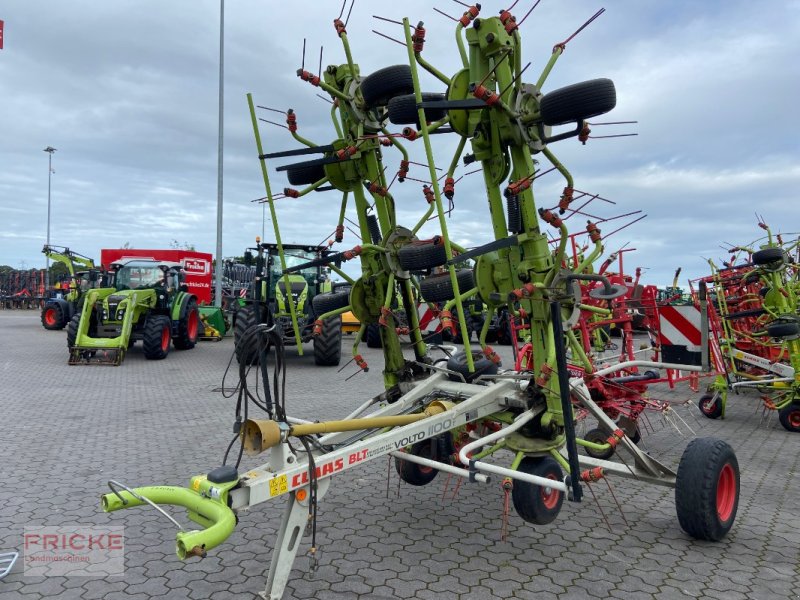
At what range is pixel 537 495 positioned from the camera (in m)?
3.70

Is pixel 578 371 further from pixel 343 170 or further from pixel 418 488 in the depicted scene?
pixel 343 170

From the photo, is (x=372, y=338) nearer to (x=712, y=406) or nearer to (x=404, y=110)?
(x=712, y=406)

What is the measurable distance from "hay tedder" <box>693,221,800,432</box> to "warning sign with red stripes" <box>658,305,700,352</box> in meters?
2.59

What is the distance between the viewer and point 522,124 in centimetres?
405

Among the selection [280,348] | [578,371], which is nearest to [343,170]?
[280,348]

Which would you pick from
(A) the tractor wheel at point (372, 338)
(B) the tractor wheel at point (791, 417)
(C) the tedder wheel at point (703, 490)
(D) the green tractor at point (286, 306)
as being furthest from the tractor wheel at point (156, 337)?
(C) the tedder wheel at point (703, 490)

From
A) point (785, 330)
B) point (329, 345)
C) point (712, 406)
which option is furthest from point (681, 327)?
point (329, 345)

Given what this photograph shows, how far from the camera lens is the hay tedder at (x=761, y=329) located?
7.64m

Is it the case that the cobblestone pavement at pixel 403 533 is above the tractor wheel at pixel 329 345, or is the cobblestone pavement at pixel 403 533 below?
below

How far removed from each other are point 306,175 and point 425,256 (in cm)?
133

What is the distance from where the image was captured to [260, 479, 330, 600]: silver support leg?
288 centimetres

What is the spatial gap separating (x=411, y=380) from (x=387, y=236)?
1.16 meters

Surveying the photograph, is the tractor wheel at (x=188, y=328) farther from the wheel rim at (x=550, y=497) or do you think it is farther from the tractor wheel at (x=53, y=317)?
the wheel rim at (x=550, y=497)

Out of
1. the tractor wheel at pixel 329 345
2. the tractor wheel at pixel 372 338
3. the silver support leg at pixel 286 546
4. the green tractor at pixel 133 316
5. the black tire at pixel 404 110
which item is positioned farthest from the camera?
the tractor wheel at pixel 372 338
